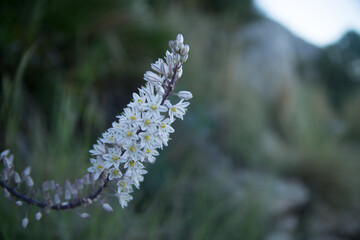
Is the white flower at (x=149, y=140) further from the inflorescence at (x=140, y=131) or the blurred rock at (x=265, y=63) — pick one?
the blurred rock at (x=265, y=63)

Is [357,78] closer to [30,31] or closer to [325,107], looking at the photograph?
[325,107]

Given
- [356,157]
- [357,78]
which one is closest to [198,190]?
[356,157]

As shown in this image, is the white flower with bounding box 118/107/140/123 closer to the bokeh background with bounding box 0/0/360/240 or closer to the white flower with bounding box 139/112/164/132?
the white flower with bounding box 139/112/164/132

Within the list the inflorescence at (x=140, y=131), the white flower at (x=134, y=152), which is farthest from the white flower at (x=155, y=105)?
the white flower at (x=134, y=152)

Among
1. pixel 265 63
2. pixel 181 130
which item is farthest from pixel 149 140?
pixel 265 63

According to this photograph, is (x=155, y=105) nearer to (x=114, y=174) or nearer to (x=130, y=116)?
(x=130, y=116)

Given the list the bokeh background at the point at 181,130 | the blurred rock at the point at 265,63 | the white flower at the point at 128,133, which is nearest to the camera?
the white flower at the point at 128,133

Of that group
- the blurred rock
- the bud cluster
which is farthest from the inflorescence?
the blurred rock

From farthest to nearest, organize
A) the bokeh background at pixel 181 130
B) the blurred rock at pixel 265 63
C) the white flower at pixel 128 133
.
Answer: the blurred rock at pixel 265 63
the bokeh background at pixel 181 130
the white flower at pixel 128 133
